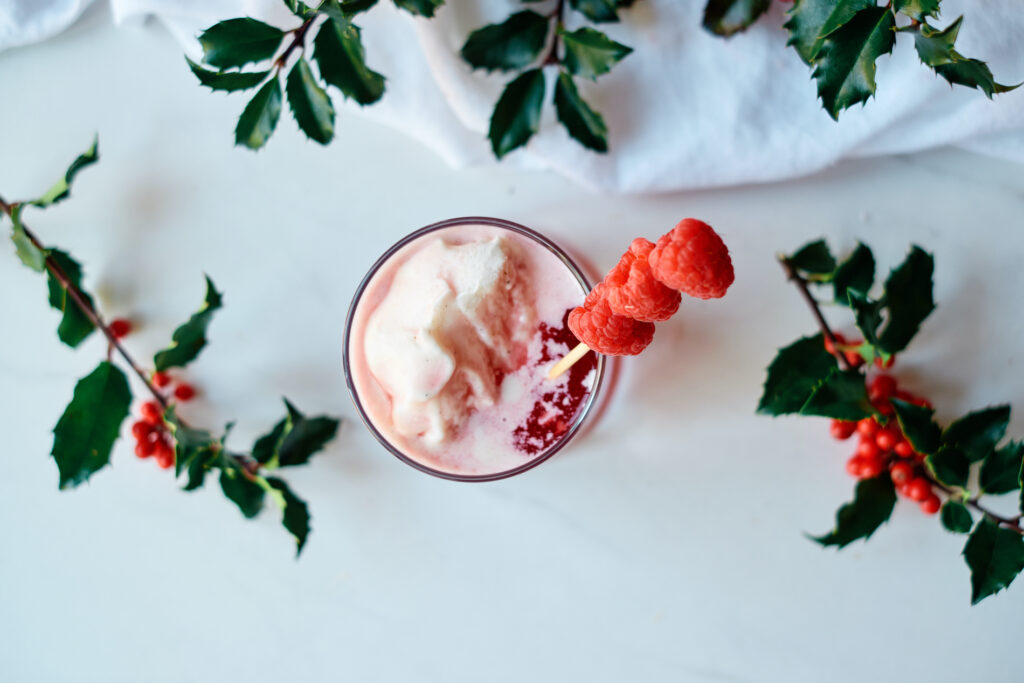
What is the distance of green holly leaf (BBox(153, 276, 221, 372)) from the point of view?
0.77 meters

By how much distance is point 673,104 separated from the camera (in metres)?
0.77

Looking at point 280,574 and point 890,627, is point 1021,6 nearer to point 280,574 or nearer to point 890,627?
point 890,627

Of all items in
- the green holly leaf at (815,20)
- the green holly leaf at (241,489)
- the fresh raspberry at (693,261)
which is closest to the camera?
the fresh raspberry at (693,261)

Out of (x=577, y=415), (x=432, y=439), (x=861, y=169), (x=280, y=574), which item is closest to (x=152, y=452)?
(x=280, y=574)

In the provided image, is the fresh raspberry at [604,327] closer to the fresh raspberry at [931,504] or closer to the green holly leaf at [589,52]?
the green holly leaf at [589,52]

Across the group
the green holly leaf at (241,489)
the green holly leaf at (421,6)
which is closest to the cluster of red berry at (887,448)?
the green holly leaf at (421,6)

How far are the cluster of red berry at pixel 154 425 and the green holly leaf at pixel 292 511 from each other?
0.12 meters

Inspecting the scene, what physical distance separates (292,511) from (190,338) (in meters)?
0.20

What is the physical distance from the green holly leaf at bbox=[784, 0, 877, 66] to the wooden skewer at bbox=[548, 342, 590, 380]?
0.30m

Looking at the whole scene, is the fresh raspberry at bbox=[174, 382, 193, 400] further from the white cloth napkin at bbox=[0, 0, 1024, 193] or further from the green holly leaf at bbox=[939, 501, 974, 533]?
the green holly leaf at bbox=[939, 501, 974, 533]

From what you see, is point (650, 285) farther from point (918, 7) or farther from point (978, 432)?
point (978, 432)

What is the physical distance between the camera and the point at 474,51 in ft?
2.40

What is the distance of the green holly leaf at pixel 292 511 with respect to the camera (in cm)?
78

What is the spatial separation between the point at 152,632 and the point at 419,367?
1.63ft
